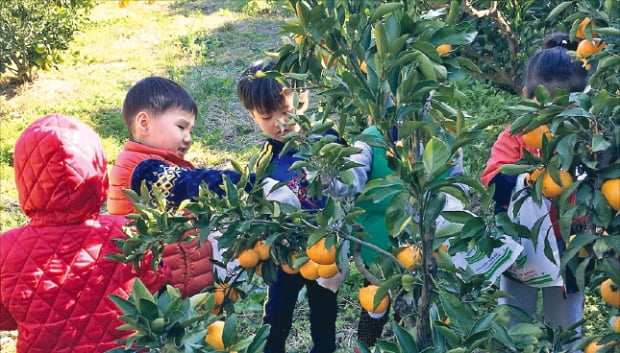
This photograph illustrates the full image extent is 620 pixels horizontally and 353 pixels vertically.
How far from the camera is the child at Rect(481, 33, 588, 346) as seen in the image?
219cm

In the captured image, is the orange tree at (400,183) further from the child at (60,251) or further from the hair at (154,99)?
the hair at (154,99)

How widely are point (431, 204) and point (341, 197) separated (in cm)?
38

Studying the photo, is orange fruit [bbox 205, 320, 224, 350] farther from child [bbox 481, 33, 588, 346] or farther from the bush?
the bush

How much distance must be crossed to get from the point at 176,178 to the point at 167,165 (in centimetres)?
8

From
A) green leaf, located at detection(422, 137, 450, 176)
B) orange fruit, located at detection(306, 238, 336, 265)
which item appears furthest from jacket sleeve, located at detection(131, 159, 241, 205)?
green leaf, located at detection(422, 137, 450, 176)

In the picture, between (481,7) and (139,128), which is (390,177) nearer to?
(139,128)

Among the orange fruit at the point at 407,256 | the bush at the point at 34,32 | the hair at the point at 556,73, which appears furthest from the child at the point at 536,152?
the bush at the point at 34,32

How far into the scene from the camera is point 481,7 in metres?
3.54

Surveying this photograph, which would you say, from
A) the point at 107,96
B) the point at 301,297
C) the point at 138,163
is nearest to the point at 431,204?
the point at 138,163

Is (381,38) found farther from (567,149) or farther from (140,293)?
(140,293)

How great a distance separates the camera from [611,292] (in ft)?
4.58

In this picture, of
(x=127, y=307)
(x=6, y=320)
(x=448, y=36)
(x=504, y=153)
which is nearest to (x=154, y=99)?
(x=6, y=320)

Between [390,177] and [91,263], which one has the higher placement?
[390,177]

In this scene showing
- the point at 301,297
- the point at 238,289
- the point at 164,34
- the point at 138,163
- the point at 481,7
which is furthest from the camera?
the point at 164,34
